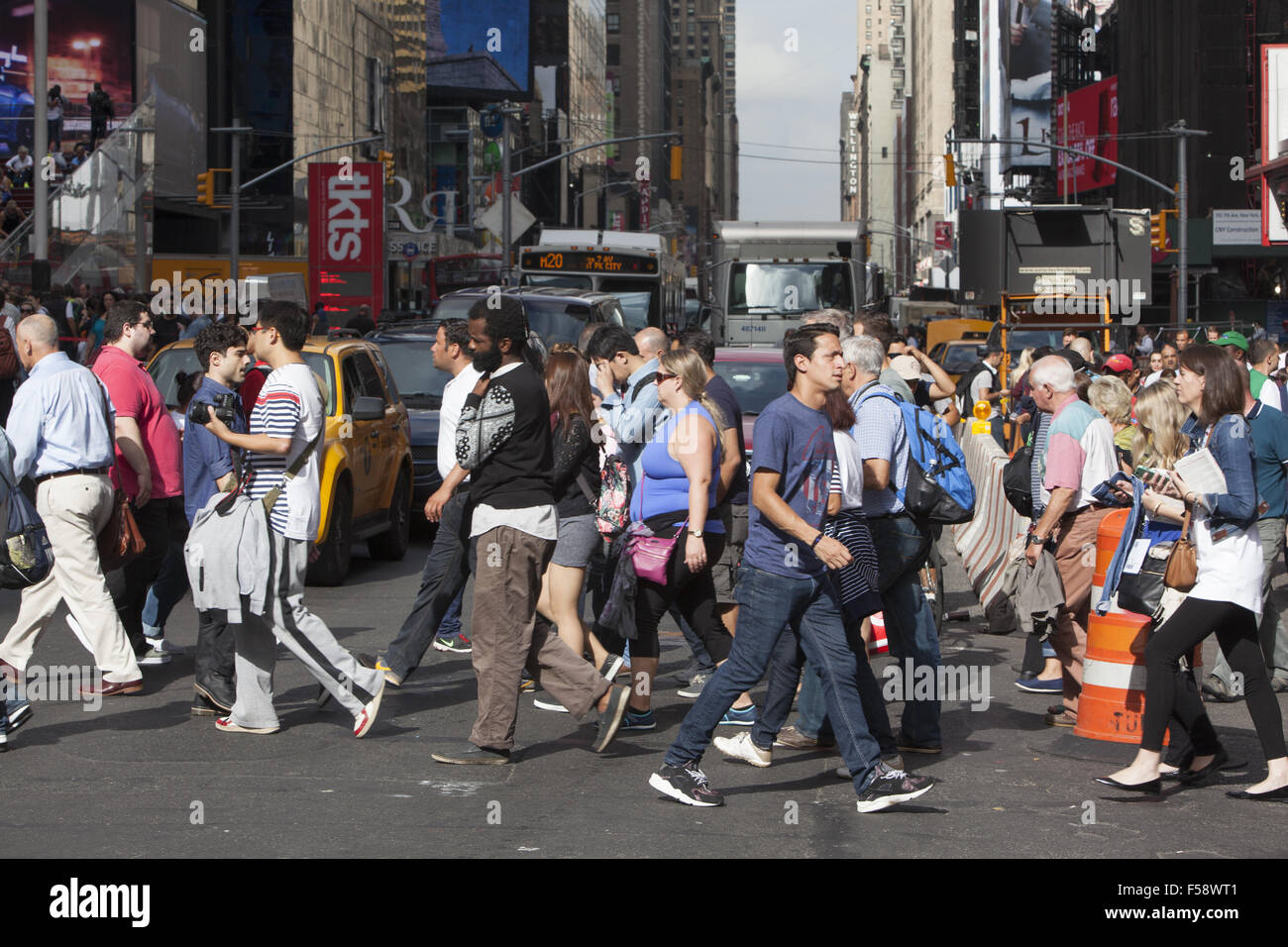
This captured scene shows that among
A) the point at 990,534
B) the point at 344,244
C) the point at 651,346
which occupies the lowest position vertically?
the point at 990,534

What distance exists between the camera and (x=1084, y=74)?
306 feet

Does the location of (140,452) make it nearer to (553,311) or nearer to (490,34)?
(553,311)

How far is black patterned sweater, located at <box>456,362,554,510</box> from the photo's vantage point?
269 inches

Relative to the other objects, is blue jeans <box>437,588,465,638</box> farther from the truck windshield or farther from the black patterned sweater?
the truck windshield

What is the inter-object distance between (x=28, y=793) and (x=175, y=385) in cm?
666

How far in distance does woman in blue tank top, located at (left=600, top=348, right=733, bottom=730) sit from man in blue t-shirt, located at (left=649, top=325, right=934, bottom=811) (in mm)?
822

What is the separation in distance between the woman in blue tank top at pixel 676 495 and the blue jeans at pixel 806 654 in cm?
80

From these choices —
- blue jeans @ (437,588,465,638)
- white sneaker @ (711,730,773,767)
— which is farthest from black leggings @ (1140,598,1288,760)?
blue jeans @ (437,588,465,638)

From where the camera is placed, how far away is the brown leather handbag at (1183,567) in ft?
21.1

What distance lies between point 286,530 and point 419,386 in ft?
28.8

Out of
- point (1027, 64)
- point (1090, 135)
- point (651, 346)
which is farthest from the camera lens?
point (1027, 64)

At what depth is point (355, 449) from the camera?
12805 millimetres

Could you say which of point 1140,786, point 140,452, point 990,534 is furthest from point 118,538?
point 990,534

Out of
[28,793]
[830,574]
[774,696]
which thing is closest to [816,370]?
[830,574]
